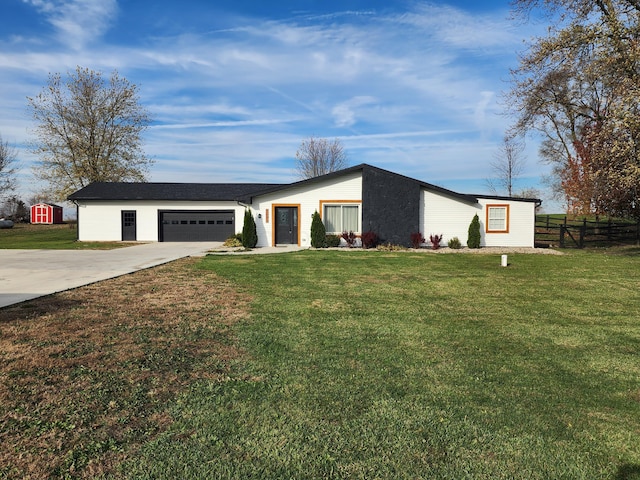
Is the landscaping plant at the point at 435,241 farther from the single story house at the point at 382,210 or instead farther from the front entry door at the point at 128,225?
the front entry door at the point at 128,225

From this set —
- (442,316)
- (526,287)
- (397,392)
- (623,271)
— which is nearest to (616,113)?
(623,271)

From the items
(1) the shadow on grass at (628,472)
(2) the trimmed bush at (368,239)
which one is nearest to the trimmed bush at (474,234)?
(2) the trimmed bush at (368,239)

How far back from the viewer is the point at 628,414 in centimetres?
323

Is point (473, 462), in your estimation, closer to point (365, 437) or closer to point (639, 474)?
point (365, 437)

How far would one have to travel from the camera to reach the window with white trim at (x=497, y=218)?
20359mm

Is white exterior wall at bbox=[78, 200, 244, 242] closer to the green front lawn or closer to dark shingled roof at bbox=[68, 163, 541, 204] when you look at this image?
dark shingled roof at bbox=[68, 163, 541, 204]

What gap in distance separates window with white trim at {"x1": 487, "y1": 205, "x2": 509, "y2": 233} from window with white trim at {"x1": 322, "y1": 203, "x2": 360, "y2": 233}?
6.52 meters

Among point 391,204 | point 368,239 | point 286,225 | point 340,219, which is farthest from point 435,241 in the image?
point 286,225

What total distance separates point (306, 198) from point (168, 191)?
33.5 ft

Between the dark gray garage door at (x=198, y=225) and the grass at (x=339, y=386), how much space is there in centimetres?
1721

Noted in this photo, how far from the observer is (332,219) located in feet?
67.2

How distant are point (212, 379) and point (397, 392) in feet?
5.62

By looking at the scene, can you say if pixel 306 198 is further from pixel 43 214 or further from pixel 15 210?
pixel 15 210

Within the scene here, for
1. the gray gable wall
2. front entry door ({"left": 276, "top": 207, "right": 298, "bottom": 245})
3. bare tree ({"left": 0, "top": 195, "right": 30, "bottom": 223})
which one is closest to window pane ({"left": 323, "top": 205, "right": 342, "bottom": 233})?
the gray gable wall
